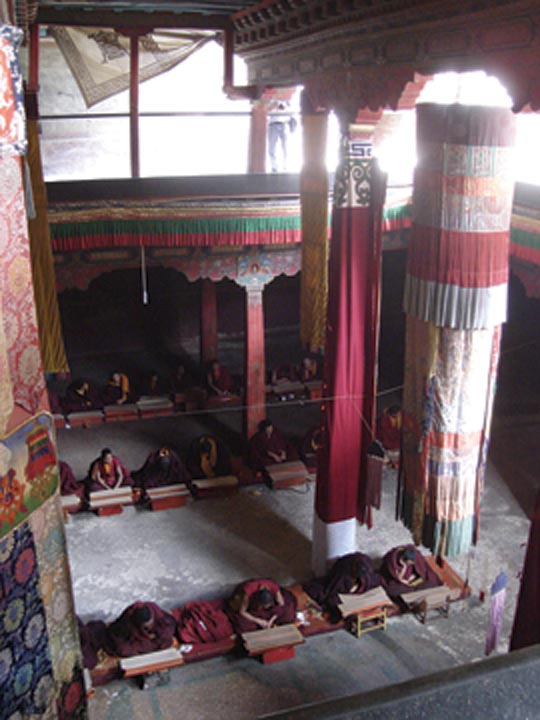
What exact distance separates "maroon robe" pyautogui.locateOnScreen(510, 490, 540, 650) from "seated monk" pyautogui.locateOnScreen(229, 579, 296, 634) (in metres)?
3.12

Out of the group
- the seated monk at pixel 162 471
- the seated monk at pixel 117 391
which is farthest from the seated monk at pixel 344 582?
the seated monk at pixel 117 391

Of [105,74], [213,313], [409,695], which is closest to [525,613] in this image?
[409,695]

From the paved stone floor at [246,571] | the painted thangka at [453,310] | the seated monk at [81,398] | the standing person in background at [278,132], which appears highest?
the standing person in background at [278,132]

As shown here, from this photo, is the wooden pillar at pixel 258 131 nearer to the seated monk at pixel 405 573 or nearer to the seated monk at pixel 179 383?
the seated monk at pixel 179 383

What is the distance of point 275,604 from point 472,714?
6401 millimetres

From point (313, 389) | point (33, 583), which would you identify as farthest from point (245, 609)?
point (313, 389)

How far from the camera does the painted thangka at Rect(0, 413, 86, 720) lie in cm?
384

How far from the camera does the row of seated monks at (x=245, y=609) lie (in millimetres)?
7873

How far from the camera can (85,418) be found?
1320 centimetres

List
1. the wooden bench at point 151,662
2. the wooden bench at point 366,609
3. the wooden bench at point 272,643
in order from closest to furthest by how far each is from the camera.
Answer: the wooden bench at point 151,662
the wooden bench at point 272,643
the wooden bench at point 366,609

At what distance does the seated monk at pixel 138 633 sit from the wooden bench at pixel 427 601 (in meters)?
2.78

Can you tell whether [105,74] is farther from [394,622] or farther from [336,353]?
[394,622]

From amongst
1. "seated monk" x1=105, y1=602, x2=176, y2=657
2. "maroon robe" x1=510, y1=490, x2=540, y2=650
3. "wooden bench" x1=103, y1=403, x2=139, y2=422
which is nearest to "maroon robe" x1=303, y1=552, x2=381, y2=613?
"seated monk" x1=105, y1=602, x2=176, y2=657

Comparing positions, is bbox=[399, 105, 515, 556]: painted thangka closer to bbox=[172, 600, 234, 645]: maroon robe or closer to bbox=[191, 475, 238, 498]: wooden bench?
bbox=[172, 600, 234, 645]: maroon robe
